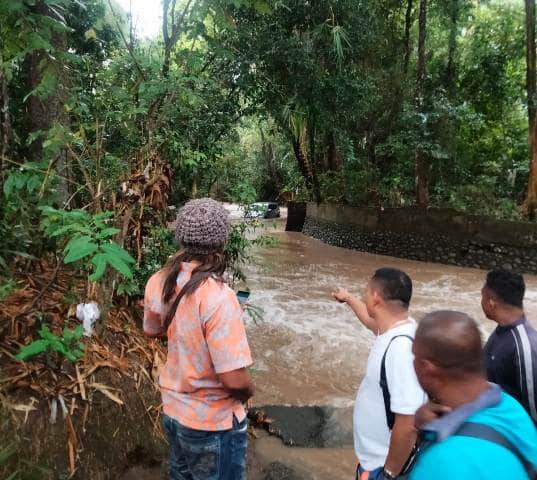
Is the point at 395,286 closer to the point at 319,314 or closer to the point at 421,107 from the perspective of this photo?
the point at 319,314

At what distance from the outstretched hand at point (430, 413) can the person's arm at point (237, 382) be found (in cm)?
71

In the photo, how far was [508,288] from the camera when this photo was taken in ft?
7.50

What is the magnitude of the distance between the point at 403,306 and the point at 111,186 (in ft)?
6.86

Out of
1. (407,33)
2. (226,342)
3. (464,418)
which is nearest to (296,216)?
(407,33)

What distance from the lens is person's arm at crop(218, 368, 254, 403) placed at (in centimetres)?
172

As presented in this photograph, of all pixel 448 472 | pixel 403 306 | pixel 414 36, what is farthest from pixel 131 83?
pixel 414 36

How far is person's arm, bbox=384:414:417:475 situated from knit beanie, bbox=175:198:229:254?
95 cm

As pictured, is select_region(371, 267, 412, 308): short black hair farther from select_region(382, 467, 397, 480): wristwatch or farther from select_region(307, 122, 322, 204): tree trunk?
select_region(307, 122, 322, 204): tree trunk

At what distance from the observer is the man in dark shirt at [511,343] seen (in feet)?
6.79

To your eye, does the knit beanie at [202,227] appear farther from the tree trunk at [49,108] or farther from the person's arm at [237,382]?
the tree trunk at [49,108]

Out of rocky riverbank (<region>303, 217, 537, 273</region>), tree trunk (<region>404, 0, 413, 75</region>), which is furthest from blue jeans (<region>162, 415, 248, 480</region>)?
tree trunk (<region>404, 0, 413, 75</region>)

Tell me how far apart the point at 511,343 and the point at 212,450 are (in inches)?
57.2

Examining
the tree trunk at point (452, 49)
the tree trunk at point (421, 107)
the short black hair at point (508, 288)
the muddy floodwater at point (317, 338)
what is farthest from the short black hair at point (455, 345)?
the tree trunk at point (452, 49)

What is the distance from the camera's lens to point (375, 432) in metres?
1.91
